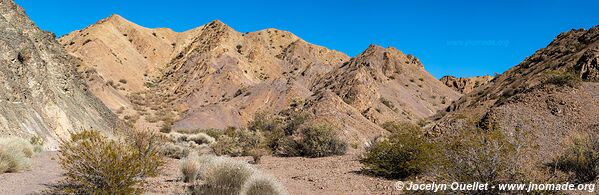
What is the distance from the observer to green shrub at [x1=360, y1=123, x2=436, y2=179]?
14.3m

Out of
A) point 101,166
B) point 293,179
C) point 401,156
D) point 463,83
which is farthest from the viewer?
point 463,83

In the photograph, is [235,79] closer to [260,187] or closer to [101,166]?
[260,187]

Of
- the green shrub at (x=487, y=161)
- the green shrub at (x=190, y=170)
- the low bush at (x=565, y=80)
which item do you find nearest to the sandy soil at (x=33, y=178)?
the green shrub at (x=190, y=170)

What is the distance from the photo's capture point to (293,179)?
1505 centimetres

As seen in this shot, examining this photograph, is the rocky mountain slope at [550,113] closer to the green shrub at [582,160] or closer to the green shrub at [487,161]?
the green shrub at [582,160]

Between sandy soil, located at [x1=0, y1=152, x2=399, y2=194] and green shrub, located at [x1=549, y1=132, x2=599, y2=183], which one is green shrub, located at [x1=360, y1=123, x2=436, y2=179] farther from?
green shrub, located at [x1=549, y1=132, x2=599, y2=183]

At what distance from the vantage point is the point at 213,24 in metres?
91.4

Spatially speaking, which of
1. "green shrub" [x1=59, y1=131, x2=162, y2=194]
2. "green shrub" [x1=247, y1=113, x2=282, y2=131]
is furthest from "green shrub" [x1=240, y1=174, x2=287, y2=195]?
"green shrub" [x1=247, y1=113, x2=282, y2=131]

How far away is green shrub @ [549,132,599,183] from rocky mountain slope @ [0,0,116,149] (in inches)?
809

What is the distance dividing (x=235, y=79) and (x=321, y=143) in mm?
45905

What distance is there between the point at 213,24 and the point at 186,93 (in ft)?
98.6

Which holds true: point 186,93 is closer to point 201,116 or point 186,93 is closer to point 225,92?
point 225,92

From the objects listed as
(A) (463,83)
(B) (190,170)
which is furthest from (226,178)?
(A) (463,83)

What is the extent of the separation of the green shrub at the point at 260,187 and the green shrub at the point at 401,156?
5.31 meters
